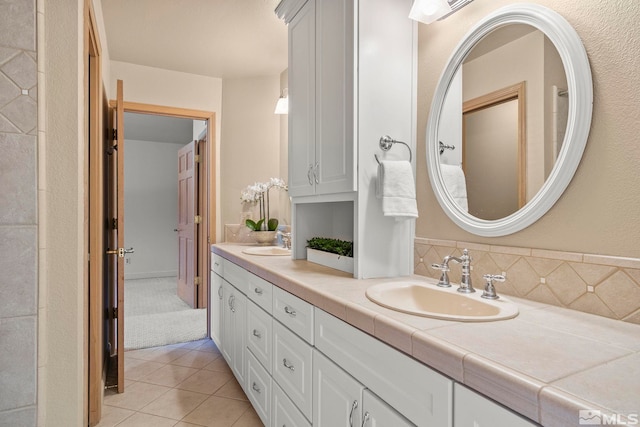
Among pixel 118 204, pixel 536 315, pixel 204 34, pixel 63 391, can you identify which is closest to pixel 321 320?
pixel 536 315

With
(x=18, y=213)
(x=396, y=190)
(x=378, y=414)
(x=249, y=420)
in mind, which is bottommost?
(x=249, y=420)

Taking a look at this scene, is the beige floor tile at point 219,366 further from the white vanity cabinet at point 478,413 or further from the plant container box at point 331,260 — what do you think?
the white vanity cabinet at point 478,413

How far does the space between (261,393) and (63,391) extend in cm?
91

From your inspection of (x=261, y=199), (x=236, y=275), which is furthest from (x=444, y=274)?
(x=261, y=199)

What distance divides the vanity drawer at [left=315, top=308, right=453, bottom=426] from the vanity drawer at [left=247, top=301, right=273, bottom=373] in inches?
24.0

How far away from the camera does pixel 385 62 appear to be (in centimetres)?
163

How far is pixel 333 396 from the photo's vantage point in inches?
47.8

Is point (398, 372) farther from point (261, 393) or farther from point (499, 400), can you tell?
point (261, 393)

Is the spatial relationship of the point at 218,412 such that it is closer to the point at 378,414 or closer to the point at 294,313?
the point at 294,313

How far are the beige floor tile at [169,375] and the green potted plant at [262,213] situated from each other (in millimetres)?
1136

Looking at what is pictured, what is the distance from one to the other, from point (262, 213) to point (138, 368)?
62.5 inches

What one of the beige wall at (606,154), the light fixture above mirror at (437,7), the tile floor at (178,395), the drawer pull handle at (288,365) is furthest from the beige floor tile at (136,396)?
the light fixture above mirror at (437,7)

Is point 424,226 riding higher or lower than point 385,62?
lower

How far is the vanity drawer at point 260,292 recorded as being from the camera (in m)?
1.79
